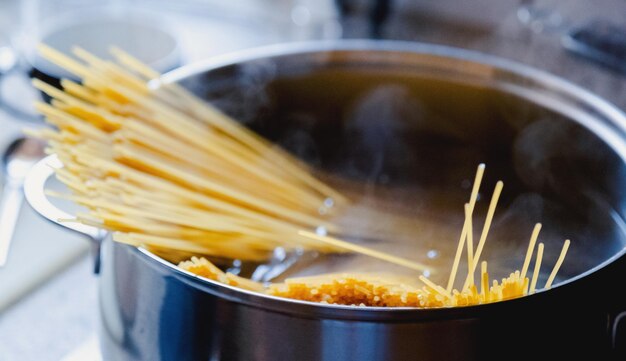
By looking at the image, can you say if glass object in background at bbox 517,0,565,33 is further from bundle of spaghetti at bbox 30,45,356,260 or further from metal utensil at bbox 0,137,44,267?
metal utensil at bbox 0,137,44,267

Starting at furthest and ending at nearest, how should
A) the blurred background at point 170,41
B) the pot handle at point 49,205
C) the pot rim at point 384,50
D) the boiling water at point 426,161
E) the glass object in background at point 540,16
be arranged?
the glass object in background at point 540,16
the blurred background at point 170,41
the boiling water at point 426,161
the pot handle at point 49,205
the pot rim at point 384,50

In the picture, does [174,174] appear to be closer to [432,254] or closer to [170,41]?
[432,254]

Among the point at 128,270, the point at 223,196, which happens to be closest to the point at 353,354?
the point at 128,270

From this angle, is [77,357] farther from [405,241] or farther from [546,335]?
[546,335]

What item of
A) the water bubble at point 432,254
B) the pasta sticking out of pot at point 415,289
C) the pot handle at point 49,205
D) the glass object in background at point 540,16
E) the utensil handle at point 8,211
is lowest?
the pasta sticking out of pot at point 415,289

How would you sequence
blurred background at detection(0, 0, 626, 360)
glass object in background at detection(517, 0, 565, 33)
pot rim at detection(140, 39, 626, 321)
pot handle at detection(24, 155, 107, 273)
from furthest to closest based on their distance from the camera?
glass object in background at detection(517, 0, 565, 33), blurred background at detection(0, 0, 626, 360), pot handle at detection(24, 155, 107, 273), pot rim at detection(140, 39, 626, 321)

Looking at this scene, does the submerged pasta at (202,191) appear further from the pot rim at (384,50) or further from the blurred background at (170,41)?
the blurred background at (170,41)

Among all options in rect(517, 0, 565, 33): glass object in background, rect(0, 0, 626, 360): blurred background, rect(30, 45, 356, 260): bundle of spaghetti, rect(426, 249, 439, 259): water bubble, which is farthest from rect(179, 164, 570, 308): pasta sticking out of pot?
rect(517, 0, 565, 33): glass object in background

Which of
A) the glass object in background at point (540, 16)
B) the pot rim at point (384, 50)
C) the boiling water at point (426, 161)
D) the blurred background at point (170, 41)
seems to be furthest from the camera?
the glass object in background at point (540, 16)

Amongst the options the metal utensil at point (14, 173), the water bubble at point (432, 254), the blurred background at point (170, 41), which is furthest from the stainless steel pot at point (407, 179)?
the metal utensil at point (14, 173)

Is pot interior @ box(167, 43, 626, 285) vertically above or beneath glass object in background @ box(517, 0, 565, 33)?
beneath
